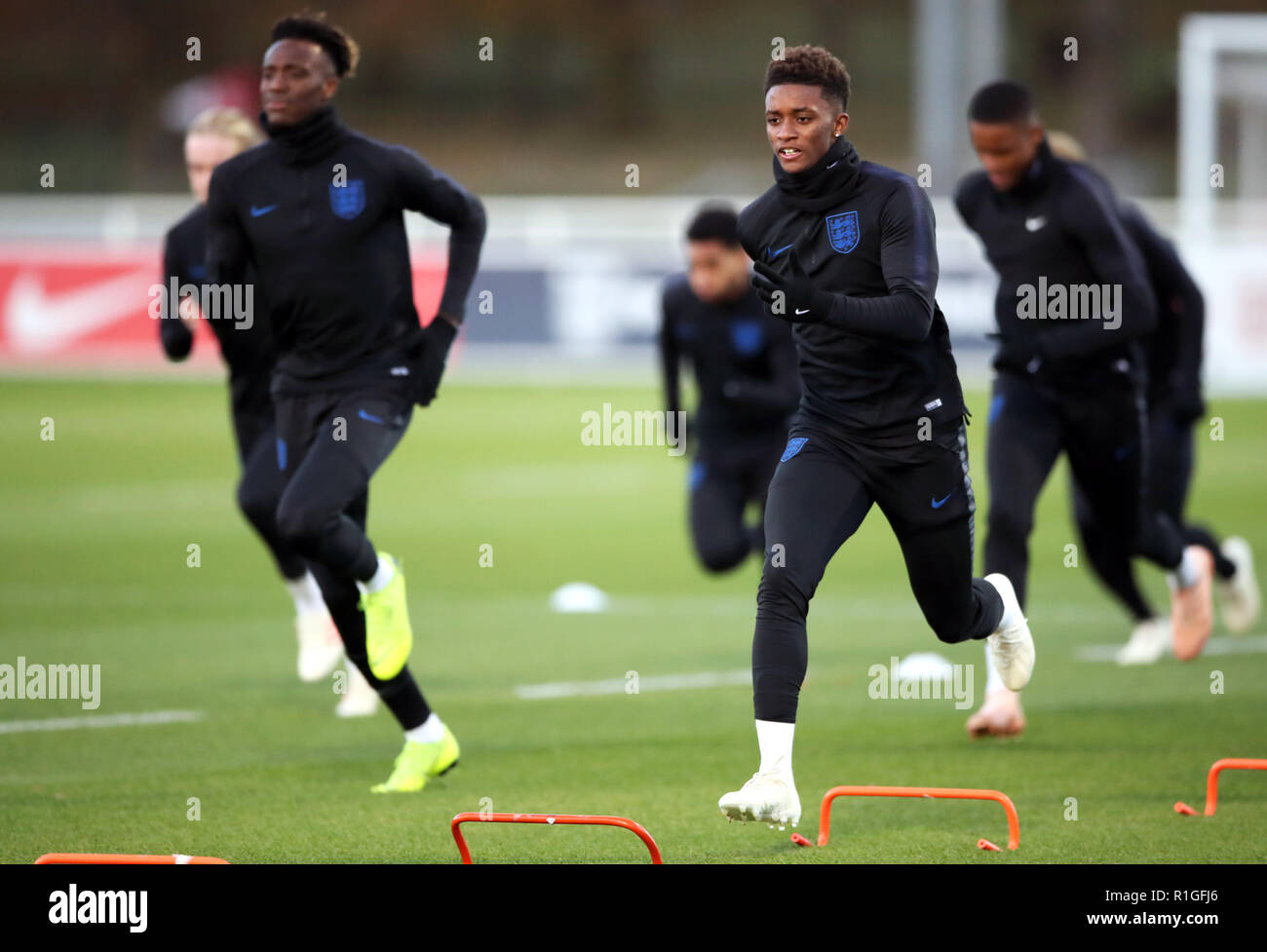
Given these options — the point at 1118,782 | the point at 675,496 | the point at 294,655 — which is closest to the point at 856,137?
the point at 675,496

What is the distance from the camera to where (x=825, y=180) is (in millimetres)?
5930

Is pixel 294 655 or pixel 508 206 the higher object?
pixel 508 206

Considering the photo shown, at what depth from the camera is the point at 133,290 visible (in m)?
25.1

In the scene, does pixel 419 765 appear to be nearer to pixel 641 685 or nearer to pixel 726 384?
pixel 641 685

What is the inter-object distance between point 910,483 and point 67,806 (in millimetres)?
3168

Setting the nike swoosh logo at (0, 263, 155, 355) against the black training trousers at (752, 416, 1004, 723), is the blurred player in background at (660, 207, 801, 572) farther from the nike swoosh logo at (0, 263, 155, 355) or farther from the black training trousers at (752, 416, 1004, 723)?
the nike swoosh logo at (0, 263, 155, 355)

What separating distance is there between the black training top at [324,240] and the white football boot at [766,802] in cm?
239

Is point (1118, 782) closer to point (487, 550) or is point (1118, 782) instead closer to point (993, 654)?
point (993, 654)

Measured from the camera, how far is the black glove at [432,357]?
711 centimetres

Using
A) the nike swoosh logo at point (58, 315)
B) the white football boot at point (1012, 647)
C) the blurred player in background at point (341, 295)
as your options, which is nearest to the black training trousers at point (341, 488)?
the blurred player in background at point (341, 295)

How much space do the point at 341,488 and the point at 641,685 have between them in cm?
308

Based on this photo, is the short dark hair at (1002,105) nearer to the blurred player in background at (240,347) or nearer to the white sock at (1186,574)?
the white sock at (1186,574)

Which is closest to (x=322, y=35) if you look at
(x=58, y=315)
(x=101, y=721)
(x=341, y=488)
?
(x=341, y=488)
